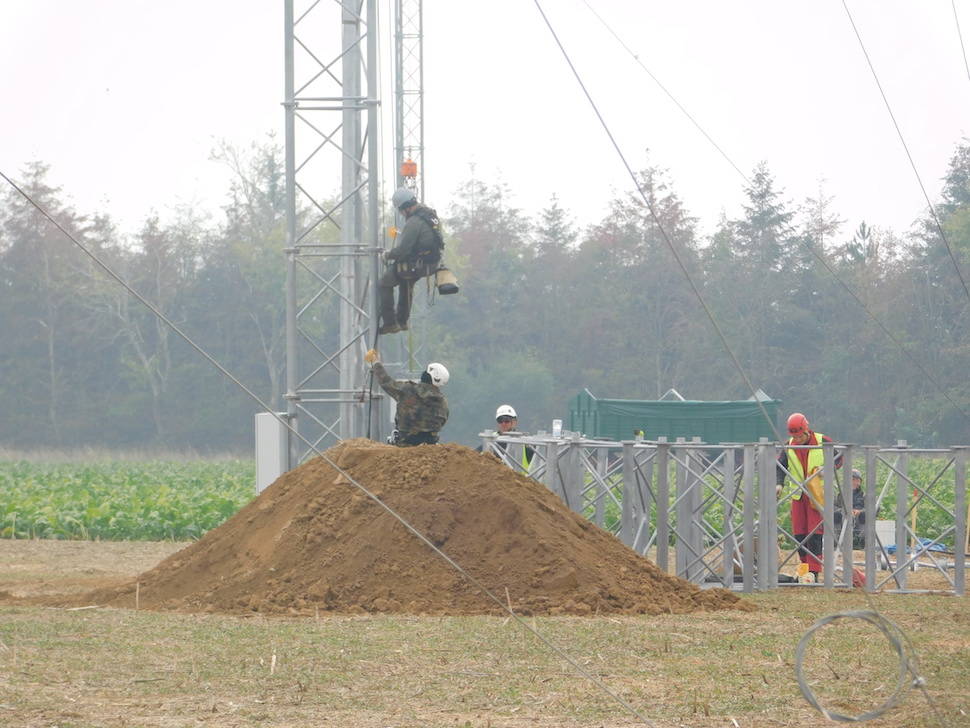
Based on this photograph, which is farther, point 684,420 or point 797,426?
point 684,420

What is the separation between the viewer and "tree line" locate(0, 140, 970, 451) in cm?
5994

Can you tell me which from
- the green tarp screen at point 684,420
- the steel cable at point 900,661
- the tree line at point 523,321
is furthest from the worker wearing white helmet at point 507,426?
the tree line at point 523,321

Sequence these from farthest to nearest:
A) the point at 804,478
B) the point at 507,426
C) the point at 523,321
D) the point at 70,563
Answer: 1. the point at 523,321
2. the point at 70,563
3. the point at 507,426
4. the point at 804,478

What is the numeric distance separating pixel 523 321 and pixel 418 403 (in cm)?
5226

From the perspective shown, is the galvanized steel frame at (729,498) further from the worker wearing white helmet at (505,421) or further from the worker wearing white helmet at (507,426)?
the worker wearing white helmet at (505,421)

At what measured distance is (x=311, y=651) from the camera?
9984 mm

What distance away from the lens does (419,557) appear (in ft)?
42.1

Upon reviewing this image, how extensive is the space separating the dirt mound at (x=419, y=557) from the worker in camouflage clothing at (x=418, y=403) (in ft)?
2.68

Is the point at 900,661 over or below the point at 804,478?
below

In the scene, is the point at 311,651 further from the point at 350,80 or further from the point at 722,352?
the point at 722,352

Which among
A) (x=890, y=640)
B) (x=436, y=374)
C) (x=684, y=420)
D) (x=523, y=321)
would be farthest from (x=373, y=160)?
(x=523, y=321)

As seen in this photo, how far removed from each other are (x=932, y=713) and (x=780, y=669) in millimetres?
1534

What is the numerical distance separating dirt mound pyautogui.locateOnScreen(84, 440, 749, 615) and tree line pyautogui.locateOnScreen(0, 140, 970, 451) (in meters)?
46.5

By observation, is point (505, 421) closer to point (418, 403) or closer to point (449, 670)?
point (418, 403)
